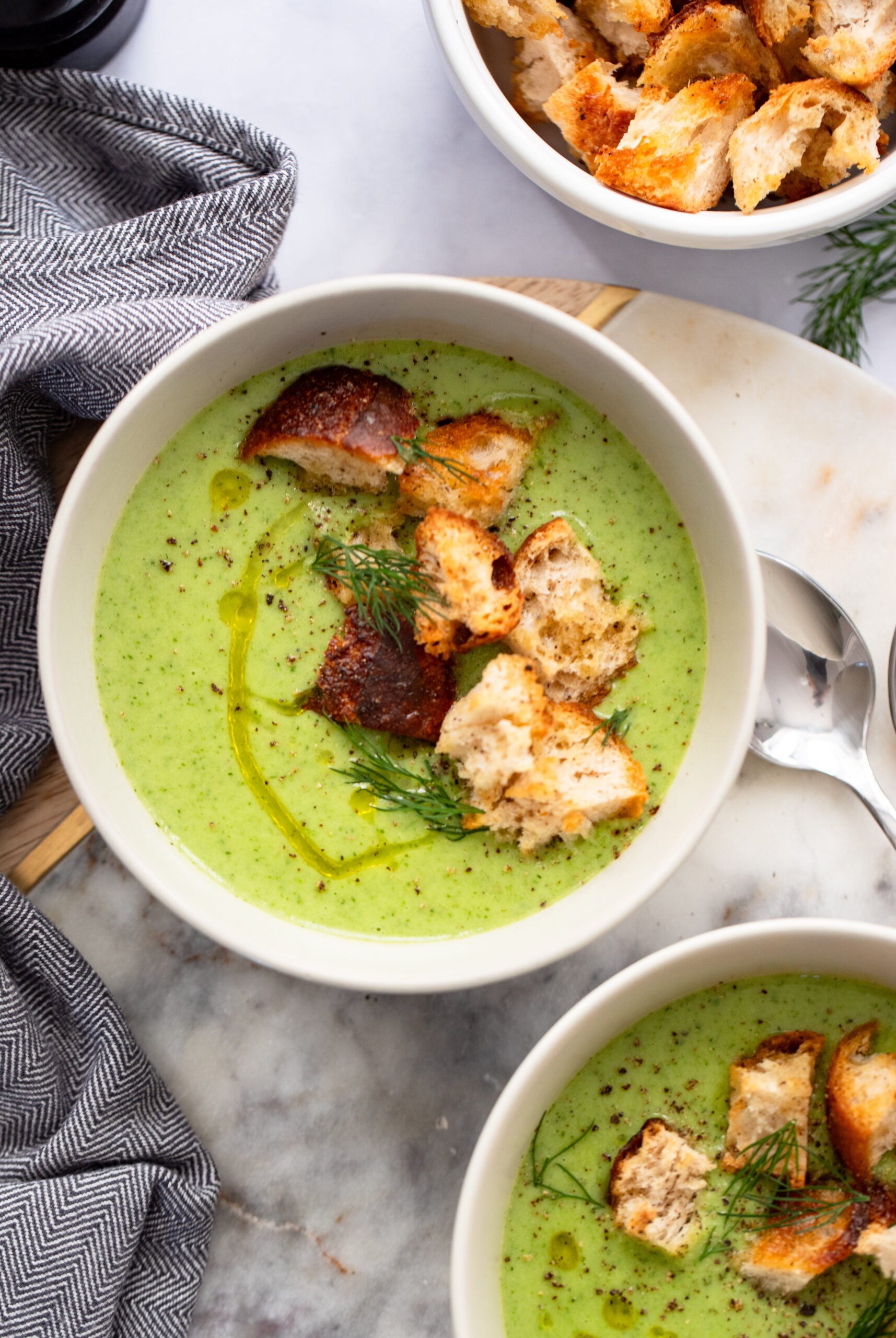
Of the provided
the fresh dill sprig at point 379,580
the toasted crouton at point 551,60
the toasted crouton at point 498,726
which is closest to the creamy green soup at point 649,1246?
the toasted crouton at point 498,726

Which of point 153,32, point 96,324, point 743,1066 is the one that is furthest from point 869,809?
point 153,32

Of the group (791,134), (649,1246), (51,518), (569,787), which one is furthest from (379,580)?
(649,1246)

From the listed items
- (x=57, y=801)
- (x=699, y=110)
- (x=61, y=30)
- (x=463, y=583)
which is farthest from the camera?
(x=57, y=801)

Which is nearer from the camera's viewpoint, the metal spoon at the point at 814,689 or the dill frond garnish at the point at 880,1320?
the dill frond garnish at the point at 880,1320

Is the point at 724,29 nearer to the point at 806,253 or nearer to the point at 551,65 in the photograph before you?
the point at 551,65

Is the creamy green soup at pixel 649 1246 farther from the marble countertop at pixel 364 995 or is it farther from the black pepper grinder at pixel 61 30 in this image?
the black pepper grinder at pixel 61 30

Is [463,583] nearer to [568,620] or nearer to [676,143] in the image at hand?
[568,620]
